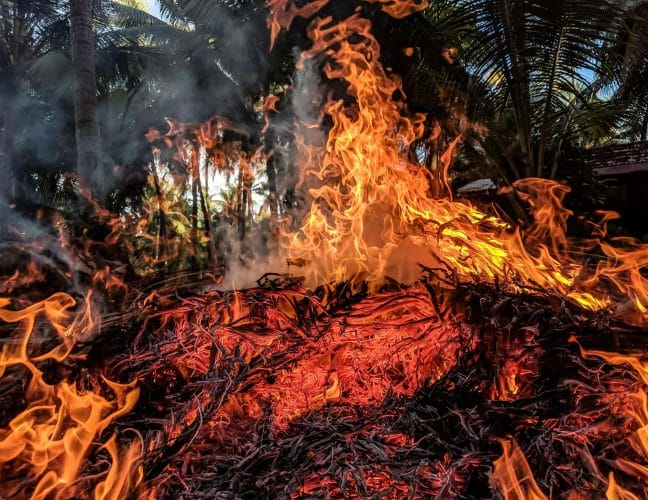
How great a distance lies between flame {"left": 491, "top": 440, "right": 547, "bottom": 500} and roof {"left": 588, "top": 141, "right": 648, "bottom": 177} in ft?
36.0

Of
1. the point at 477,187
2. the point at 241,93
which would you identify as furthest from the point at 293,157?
the point at 477,187

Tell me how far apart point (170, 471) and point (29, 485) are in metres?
0.58

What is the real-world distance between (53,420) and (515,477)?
7.00 feet

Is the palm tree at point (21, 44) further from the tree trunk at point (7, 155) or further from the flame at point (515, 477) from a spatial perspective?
the flame at point (515, 477)

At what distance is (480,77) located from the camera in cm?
677

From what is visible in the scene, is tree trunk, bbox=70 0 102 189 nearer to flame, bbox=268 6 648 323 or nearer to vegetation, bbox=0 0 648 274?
Result: vegetation, bbox=0 0 648 274

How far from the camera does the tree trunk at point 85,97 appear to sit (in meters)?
6.38

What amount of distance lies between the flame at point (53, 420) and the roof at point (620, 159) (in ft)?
38.2

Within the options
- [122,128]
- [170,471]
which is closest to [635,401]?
[170,471]

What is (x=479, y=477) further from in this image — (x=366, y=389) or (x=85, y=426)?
(x=85, y=426)

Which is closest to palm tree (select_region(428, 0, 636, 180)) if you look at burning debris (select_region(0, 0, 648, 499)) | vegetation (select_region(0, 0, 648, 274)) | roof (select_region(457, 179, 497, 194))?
vegetation (select_region(0, 0, 648, 274))

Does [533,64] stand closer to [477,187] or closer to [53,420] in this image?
[477,187]

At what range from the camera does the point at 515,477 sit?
1612mm

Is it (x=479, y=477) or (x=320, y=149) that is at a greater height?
(x=320, y=149)
